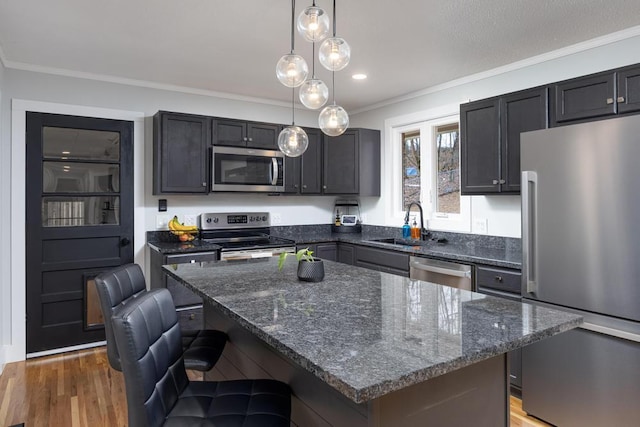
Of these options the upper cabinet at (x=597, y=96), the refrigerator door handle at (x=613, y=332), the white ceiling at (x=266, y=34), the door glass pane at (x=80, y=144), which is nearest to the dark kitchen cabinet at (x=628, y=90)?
the upper cabinet at (x=597, y=96)

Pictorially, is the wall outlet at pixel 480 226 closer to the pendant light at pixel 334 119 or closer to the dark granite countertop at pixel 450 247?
the dark granite countertop at pixel 450 247

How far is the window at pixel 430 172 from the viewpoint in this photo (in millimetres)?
3916

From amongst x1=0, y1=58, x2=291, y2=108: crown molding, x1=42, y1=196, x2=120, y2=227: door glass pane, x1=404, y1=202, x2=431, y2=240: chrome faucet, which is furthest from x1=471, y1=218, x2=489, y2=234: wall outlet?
x1=42, y1=196, x2=120, y2=227: door glass pane

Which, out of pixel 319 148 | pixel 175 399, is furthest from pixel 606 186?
pixel 319 148

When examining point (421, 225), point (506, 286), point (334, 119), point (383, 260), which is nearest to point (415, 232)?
point (421, 225)

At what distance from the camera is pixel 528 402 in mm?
2498

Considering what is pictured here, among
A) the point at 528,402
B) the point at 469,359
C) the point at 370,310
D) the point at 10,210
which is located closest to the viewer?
the point at 469,359

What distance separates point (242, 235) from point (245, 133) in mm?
1087

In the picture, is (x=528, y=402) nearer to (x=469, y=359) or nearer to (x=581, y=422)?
(x=581, y=422)

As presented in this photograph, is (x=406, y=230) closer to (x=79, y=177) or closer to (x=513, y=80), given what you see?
(x=513, y=80)

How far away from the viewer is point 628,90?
7.80 feet

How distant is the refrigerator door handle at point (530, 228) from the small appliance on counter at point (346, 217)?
2.60m

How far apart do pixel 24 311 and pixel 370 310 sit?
331 centimetres

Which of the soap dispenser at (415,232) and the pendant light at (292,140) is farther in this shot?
the soap dispenser at (415,232)
